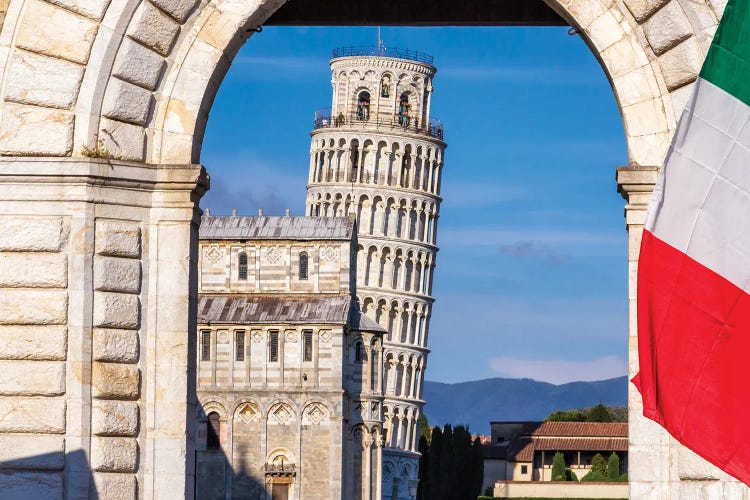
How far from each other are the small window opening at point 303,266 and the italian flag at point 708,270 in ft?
258

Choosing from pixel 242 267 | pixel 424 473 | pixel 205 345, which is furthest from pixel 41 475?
pixel 424 473

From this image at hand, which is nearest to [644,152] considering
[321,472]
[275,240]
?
[321,472]

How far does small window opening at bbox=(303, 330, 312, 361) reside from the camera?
84.3 m

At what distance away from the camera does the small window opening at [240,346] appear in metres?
85.2

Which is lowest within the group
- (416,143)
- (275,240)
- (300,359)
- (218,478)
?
(218,478)

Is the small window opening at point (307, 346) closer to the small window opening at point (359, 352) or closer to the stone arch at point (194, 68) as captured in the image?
the small window opening at point (359, 352)

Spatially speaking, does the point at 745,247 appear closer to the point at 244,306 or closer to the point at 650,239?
the point at 650,239

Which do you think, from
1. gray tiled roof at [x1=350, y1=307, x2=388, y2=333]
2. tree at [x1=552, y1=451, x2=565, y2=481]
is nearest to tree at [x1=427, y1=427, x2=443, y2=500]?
tree at [x1=552, y1=451, x2=565, y2=481]

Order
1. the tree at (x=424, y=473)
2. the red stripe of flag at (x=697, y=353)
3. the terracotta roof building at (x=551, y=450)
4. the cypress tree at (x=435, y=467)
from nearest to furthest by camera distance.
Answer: the red stripe of flag at (x=697, y=353) → the cypress tree at (x=435, y=467) → the tree at (x=424, y=473) → the terracotta roof building at (x=551, y=450)

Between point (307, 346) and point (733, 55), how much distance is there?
7518 cm

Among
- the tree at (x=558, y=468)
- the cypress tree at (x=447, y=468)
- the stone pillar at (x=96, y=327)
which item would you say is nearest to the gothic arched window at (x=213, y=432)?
the cypress tree at (x=447, y=468)

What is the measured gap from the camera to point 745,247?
9.73 meters

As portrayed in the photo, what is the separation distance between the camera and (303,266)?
88750 millimetres

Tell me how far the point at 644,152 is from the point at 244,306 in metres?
73.6
